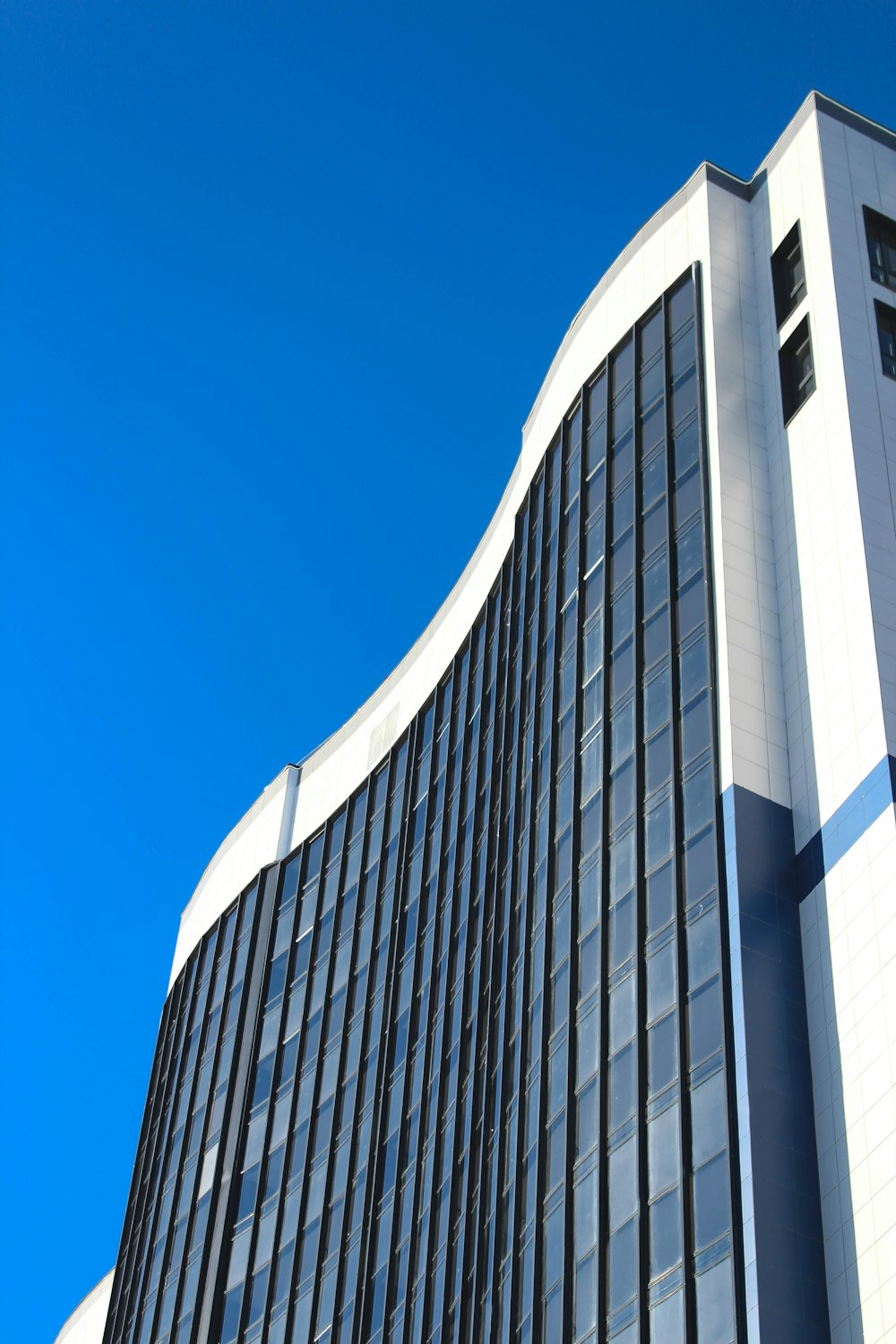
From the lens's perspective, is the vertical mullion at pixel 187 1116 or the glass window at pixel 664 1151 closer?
the glass window at pixel 664 1151

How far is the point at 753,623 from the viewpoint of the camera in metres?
47.2

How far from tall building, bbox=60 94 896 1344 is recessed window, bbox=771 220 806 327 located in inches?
4.8

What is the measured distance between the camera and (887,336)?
51.5 meters

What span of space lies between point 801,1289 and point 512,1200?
12.5 metres

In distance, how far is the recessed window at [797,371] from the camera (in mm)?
51156

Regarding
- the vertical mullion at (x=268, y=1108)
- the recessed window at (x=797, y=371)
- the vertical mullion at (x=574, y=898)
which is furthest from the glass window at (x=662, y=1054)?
the vertical mullion at (x=268, y=1108)

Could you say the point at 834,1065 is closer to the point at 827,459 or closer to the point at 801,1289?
the point at 801,1289

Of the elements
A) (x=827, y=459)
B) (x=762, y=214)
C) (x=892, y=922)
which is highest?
(x=762, y=214)

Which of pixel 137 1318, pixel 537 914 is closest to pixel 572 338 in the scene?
pixel 537 914

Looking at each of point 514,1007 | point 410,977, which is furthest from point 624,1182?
point 410,977

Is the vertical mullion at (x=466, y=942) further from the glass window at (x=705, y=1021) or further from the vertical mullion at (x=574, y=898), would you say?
the glass window at (x=705, y=1021)

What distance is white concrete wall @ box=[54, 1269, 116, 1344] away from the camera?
282ft

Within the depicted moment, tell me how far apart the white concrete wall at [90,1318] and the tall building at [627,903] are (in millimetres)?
11733

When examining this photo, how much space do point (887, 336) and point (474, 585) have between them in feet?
74.1
